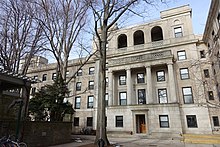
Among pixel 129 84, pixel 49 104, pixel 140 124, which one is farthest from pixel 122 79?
pixel 49 104

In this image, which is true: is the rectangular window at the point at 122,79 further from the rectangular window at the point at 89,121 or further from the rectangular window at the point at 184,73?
the rectangular window at the point at 184,73

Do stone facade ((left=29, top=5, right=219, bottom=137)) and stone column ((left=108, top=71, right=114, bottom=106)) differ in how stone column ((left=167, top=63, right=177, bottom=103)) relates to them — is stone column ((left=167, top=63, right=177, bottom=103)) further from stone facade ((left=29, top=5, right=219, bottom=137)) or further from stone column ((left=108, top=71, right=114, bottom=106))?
stone column ((left=108, top=71, right=114, bottom=106))

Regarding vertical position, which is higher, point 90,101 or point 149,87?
point 149,87

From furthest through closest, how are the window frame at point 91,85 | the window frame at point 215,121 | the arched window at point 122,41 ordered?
the arched window at point 122,41 → the window frame at point 91,85 → the window frame at point 215,121

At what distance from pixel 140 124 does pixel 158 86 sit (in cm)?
568

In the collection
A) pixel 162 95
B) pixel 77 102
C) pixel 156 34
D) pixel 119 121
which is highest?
pixel 156 34

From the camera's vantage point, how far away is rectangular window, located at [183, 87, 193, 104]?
2011cm

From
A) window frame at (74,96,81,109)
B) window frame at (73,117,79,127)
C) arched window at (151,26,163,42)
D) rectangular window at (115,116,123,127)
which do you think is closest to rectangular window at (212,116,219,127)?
rectangular window at (115,116,123,127)

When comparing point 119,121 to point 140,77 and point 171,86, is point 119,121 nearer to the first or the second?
point 140,77

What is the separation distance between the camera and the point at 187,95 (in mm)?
20391

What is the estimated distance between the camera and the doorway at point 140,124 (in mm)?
20797

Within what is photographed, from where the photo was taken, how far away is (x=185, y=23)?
75.6ft

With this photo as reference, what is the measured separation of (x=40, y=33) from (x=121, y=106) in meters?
13.4

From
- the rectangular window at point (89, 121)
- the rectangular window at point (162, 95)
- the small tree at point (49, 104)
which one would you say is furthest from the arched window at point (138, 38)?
the small tree at point (49, 104)
